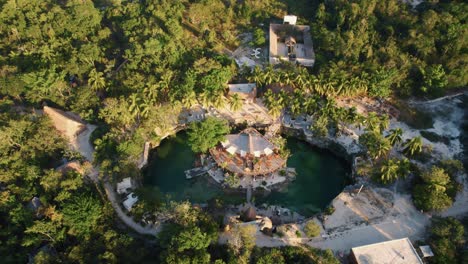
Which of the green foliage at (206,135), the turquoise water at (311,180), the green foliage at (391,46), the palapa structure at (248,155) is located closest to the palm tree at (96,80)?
the green foliage at (206,135)

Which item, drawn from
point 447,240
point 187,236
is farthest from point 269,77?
point 447,240

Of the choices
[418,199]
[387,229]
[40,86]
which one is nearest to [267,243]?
[387,229]

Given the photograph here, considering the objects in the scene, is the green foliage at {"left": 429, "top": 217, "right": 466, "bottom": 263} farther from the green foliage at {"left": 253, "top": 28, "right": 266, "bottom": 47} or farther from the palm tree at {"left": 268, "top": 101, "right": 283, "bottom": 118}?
the green foliage at {"left": 253, "top": 28, "right": 266, "bottom": 47}

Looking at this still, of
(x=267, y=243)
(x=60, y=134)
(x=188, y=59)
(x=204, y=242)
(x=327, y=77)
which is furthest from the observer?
(x=188, y=59)

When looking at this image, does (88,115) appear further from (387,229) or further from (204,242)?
(387,229)

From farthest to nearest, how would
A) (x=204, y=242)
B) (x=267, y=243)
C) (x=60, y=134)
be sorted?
(x=60, y=134), (x=267, y=243), (x=204, y=242)

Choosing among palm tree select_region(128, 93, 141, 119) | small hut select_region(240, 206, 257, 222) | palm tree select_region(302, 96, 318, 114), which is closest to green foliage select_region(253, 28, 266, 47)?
palm tree select_region(302, 96, 318, 114)
